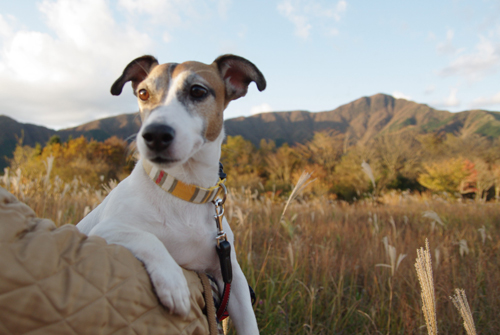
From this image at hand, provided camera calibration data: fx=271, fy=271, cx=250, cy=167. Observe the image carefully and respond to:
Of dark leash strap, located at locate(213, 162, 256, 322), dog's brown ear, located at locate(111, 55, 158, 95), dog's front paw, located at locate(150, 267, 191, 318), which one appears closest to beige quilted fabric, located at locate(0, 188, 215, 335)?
dog's front paw, located at locate(150, 267, 191, 318)

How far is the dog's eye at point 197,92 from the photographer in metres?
2.08

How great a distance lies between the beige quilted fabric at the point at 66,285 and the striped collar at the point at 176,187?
29.4 inches

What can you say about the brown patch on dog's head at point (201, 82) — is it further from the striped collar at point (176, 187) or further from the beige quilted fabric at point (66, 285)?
the beige quilted fabric at point (66, 285)

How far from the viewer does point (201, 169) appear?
81.4 inches

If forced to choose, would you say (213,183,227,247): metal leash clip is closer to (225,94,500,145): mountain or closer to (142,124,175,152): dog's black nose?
(142,124,175,152): dog's black nose

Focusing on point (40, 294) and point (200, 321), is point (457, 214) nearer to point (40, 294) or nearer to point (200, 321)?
point (200, 321)

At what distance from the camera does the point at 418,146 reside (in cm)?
3681

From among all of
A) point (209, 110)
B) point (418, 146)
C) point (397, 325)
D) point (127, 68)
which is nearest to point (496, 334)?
point (397, 325)

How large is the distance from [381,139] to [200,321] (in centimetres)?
3950

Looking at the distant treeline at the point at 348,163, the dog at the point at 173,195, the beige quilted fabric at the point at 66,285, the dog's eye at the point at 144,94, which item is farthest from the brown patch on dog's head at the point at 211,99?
the distant treeline at the point at 348,163

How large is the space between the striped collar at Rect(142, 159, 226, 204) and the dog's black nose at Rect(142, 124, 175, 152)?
0.24 metres

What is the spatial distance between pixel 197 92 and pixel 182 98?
143mm

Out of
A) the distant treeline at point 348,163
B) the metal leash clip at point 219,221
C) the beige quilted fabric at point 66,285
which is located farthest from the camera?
the distant treeline at point 348,163

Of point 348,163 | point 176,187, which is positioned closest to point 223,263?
point 176,187
